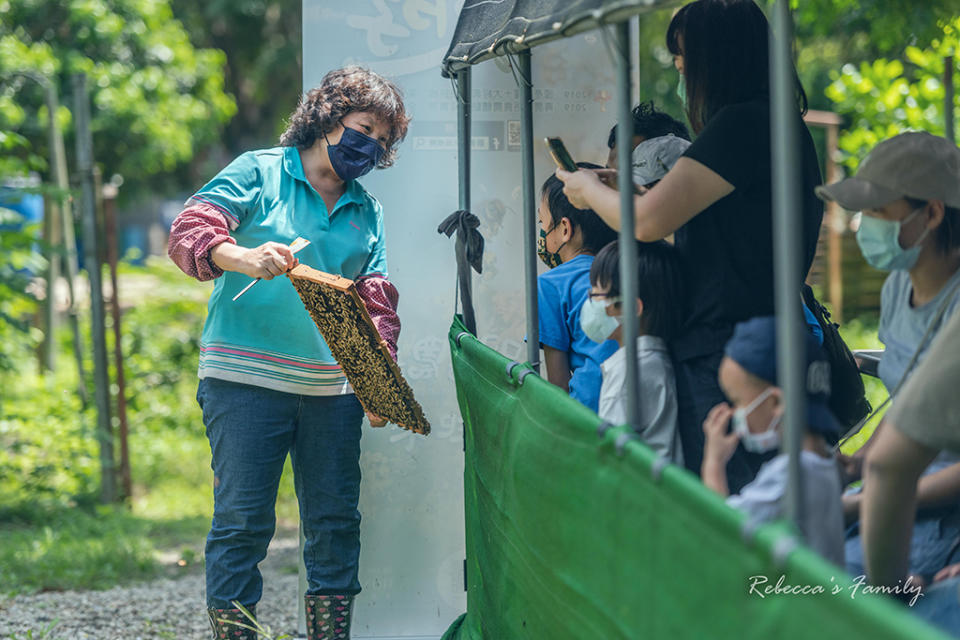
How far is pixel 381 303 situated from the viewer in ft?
12.3

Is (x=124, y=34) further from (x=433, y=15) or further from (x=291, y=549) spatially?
(x=433, y=15)

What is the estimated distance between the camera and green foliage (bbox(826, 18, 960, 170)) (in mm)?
7305

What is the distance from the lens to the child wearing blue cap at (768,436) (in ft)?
6.56

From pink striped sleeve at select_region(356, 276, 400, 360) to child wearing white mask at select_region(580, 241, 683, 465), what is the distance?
3.26 feet

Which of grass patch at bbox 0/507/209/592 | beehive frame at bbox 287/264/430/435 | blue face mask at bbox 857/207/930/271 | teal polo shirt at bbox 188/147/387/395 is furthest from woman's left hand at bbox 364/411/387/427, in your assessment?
grass patch at bbox 0/507/209/592

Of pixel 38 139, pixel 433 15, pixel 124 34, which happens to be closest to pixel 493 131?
pixel 433 15

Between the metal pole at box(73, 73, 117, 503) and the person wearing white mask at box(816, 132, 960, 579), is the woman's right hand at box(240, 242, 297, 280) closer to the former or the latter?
the person wearing white mask at box(816, 132, 960, 579)

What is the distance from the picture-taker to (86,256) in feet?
23.7

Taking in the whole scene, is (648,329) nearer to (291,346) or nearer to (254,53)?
(291,346)

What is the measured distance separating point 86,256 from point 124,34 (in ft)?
26.1

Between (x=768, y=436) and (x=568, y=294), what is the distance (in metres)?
1.39

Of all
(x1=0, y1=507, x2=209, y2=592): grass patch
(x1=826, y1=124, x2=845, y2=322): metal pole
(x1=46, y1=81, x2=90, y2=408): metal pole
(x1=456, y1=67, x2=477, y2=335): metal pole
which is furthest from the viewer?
(x1=826, y1=124, x2=845, y2=322): metal pole

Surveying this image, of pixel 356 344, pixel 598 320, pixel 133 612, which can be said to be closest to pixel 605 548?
pixel 598 320

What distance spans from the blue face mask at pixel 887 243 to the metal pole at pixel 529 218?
3.47ft
